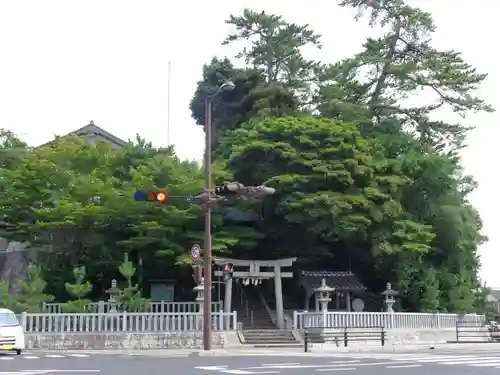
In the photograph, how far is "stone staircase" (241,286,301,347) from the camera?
90.2 ft

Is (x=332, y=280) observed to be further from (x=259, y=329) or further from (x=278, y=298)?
(x=259, y=329)

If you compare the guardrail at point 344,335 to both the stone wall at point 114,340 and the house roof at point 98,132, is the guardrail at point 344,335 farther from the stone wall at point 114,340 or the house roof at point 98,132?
the house roof at point 98,132

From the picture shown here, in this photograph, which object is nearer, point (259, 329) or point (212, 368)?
point (212, 368)

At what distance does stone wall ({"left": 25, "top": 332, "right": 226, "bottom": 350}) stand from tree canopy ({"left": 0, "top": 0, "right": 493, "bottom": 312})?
2125 mm

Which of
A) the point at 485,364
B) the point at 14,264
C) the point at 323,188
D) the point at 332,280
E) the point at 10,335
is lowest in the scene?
the point at 485,364

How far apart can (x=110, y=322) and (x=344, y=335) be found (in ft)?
30.8

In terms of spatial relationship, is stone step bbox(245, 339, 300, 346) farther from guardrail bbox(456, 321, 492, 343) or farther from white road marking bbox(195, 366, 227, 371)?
white road marking bbox(195, 366, 227, 371)

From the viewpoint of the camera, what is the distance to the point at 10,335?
21141mm

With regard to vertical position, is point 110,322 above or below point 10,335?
above

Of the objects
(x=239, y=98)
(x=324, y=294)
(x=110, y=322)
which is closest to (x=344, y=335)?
(x=324, y=294)

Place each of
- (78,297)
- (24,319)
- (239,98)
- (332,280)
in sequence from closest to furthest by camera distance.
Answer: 1. (24,319)
2. (78,297)
3. (332,280)
4. (239,98)

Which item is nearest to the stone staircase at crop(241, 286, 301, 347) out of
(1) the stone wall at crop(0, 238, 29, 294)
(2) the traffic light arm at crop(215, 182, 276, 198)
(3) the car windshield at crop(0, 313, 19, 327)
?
(2) the traffic light arm at crop(215, 182, 276, 198)

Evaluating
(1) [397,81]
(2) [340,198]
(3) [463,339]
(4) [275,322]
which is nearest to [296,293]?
(4) [275,322]

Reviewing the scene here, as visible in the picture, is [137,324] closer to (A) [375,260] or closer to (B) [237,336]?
(B) [237,336]
